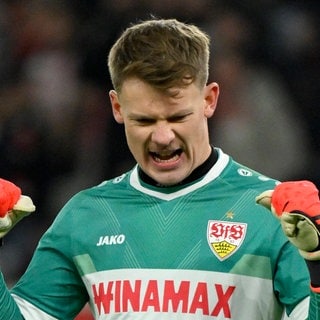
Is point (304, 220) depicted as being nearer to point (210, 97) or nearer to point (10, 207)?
point (210, 97)

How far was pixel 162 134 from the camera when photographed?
3.87 metres

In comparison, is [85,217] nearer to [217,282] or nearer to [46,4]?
[217,282]

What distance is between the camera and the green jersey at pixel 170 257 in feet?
12.6

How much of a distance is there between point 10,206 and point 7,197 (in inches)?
1.4

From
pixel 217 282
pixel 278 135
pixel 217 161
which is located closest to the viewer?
pixel 217 282

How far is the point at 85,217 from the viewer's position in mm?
4152

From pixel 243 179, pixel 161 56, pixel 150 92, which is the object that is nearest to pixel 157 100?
pixel 150 92

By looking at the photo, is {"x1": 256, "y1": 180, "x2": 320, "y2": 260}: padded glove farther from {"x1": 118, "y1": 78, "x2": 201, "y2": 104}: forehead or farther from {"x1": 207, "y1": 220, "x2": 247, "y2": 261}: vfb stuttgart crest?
{"x1": 118, "y1": 78, "x2": 201, "y2": 104}: forehead

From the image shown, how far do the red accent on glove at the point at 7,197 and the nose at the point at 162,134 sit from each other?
498 millimetres

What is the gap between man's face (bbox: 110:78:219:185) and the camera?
389 centimetres

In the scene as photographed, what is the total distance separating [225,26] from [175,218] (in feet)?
12.6

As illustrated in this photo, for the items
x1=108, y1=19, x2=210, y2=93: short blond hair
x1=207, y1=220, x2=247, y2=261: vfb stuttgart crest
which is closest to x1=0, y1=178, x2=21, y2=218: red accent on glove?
x1=108, y1=19, x2=210, y2=93: short blond hair

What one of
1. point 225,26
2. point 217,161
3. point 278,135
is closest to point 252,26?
point 225,26

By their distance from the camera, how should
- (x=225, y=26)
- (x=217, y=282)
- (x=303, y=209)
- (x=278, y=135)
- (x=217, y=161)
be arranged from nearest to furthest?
(x=303, y=209)
(x=217, y=282)
(x=217, y=161)
(x=278, y=135)
(x=225, y=26)
